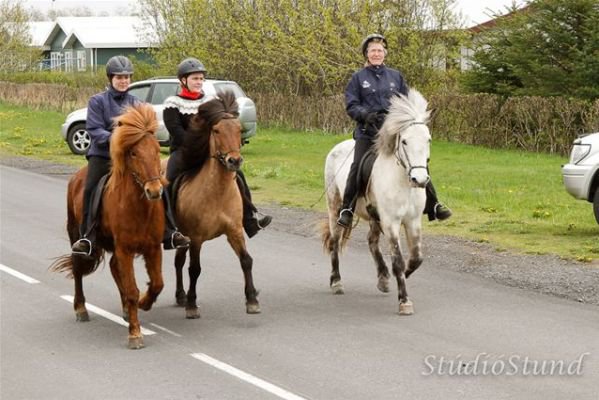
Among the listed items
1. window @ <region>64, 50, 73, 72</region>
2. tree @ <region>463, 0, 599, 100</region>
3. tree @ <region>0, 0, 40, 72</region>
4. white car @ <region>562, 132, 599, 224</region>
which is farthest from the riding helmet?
window @ <region>64, 50, 73, 72</region>

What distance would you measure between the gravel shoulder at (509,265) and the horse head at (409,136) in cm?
208

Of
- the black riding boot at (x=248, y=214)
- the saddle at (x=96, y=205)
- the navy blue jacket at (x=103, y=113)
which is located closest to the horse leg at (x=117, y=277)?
the saddle at (x=96, y=205)

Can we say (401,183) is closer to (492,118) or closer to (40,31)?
(492,118)

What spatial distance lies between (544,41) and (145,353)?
19.6 m

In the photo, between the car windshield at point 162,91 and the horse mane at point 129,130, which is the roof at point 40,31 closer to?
the car windshield at point 162,91

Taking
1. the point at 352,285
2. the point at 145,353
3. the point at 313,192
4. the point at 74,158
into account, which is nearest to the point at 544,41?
the point at 313,192

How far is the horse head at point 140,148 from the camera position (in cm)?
835

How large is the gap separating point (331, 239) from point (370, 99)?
Result: 1.65 meters

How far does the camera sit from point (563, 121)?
24.1 metres

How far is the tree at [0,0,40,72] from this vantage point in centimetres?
7331

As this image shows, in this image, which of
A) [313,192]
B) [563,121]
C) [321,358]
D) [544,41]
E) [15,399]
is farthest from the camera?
[544,41]

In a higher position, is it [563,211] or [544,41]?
[544,41]

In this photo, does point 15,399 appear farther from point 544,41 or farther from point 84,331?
point 544,41

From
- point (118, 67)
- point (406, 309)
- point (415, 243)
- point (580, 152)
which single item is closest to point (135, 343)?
point (118, 67)
